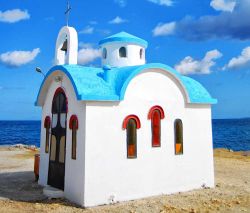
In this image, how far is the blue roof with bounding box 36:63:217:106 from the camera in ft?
33.4

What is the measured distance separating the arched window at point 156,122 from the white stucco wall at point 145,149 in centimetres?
15

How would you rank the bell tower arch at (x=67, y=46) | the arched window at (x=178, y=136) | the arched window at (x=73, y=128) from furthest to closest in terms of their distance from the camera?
the arched window at (x=178, y=136) < the bell tower arch at (x=67, y=46) < the arched window at (x=73, y=128)

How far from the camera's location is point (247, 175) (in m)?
16.2

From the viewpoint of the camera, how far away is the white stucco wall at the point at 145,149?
33.2 feet

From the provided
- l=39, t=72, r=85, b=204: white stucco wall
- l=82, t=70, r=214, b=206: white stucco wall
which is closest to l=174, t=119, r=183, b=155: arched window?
l=82, t=70, r=214, b=206: white stucco wall

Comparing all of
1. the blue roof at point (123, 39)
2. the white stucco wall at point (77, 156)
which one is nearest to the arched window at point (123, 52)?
the blue roof at point (123, 39)

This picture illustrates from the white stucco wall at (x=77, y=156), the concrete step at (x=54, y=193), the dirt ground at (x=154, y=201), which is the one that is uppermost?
the white stucco wall at (x=77, y=156)

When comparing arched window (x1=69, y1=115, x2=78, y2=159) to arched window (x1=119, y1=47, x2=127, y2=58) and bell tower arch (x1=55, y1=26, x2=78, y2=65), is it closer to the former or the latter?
bell tower arch (x1=55, y1=26, x2=78, y2=65)

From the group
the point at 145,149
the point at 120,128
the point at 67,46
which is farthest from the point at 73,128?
the point at 67,46

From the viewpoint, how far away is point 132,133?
1101cm

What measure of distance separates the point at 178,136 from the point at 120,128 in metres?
2.76

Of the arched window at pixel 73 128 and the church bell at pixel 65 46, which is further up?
the church bell at pixel 65 46

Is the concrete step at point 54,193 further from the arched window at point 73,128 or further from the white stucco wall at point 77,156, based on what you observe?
the arched window at point 73,128

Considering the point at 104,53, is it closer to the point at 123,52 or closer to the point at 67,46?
the point at 123,52
